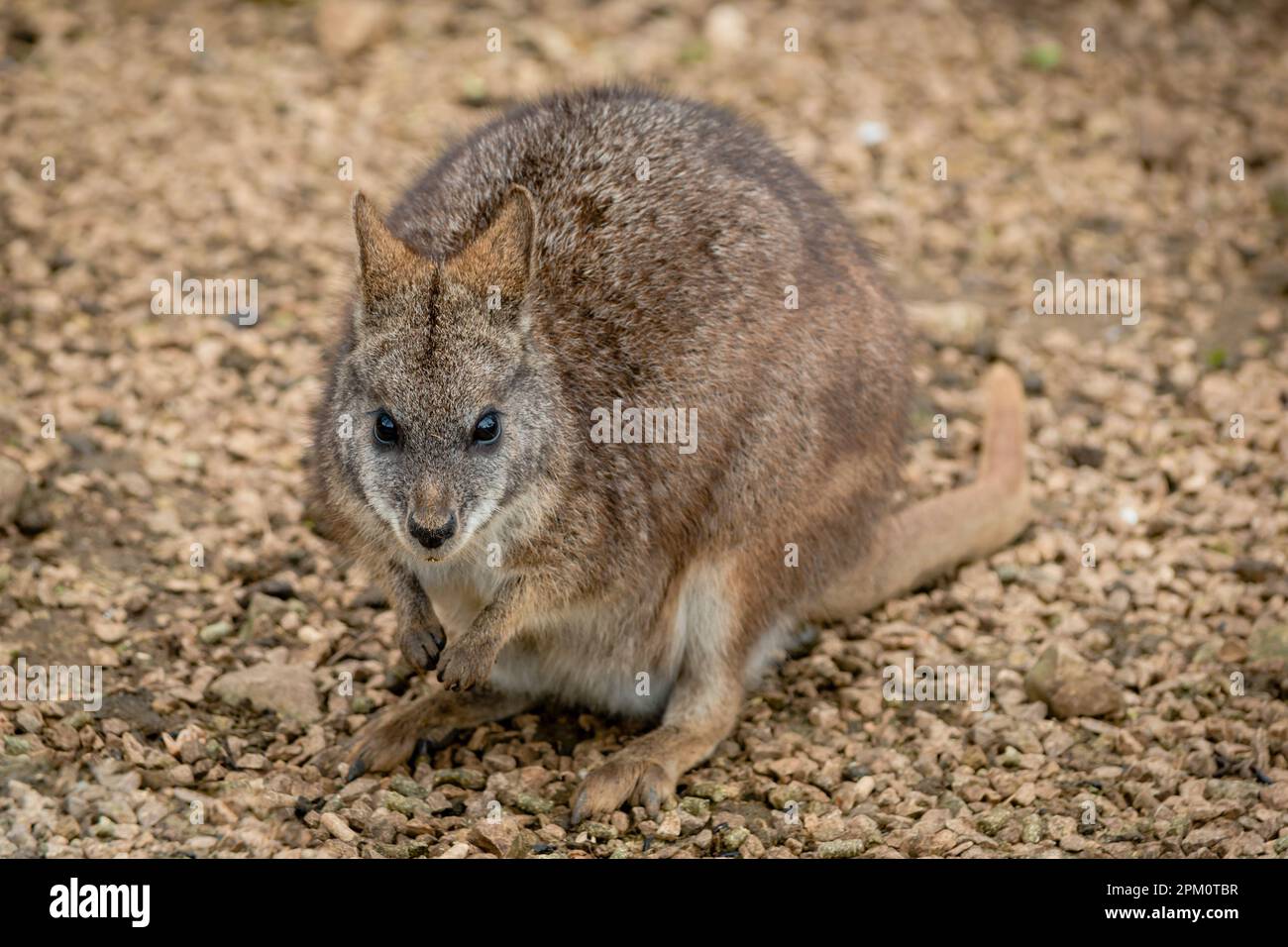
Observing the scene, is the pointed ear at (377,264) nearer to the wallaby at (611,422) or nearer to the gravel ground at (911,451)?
the wallaby at (611,422)

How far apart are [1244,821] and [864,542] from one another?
164 centimetres

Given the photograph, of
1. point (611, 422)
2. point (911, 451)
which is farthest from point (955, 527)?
point (611, 422)

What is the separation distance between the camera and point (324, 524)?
235 inches

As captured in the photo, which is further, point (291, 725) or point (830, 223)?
point (830, 223)

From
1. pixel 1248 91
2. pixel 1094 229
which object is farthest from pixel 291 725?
pixel 1248 91

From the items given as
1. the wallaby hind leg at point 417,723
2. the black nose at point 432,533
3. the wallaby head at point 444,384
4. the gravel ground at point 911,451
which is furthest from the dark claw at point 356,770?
the black nose at point 432,533

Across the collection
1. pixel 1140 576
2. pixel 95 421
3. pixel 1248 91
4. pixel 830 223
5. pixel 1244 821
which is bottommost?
pixel 1244 821

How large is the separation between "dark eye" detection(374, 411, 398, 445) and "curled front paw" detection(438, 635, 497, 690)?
2.41 ft

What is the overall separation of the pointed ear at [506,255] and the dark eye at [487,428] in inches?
15.5

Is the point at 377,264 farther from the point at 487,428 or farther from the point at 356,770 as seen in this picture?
the point at 356,770

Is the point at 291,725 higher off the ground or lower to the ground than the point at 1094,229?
lower

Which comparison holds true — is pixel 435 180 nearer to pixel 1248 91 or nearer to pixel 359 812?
pixel 359 812

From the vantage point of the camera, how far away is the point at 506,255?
5.32 meters

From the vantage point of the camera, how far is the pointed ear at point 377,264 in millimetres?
5234
